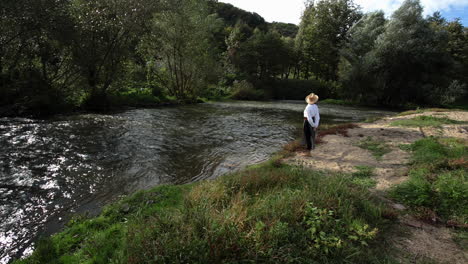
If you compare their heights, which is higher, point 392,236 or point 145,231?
point 145,231

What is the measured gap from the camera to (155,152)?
399 inches

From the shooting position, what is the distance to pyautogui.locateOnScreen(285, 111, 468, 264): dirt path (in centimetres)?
358

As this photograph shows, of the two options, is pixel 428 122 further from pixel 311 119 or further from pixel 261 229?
pixel 261 229

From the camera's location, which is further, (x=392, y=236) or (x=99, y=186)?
(x=99, y=186)

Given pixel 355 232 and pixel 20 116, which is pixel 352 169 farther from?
pixel 20 116

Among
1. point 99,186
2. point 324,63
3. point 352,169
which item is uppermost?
point 324,63

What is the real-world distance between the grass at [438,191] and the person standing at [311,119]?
10.2ft

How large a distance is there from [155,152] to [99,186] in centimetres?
351

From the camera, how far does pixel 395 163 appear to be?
7.47m

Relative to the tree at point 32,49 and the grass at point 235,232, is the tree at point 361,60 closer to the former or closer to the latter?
the tree at point 32,49

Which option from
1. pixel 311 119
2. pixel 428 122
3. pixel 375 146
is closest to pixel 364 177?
pixel 311 119

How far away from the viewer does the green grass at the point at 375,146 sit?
28.1ft

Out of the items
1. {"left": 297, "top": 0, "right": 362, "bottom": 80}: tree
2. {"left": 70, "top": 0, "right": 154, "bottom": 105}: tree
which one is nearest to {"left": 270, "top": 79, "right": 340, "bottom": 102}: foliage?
{"left": 297, "top": 0, "right": 362, "bottom": 80}: tree

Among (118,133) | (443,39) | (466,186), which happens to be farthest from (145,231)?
(443,39)
